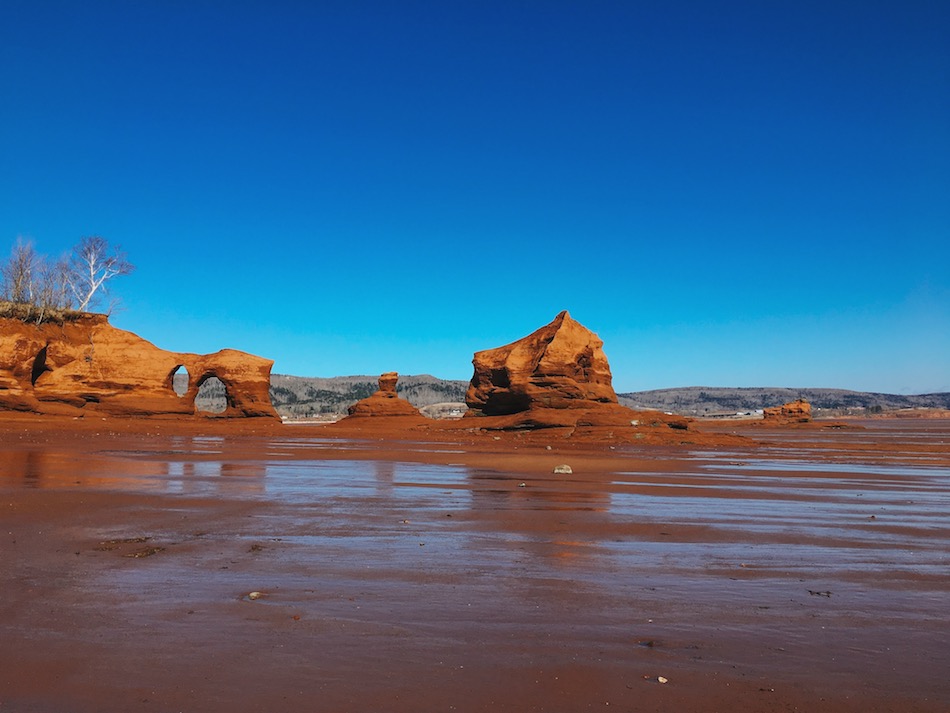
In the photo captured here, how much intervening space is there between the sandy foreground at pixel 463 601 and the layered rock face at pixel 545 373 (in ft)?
93.0

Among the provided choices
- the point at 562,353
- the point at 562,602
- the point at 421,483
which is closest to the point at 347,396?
the point at 562,353

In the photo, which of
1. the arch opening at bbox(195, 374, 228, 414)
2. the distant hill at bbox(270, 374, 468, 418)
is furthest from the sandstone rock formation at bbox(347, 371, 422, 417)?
the arch opening at bbox(195, 374, 228, 414)

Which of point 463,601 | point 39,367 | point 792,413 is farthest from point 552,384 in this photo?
point 792,413

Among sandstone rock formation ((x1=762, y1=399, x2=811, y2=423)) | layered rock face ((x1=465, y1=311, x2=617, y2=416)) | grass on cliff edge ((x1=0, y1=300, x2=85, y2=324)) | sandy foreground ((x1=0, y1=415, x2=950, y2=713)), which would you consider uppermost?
grass on cliff edge ((x1=0, y1=300, x2=85, y2=324))

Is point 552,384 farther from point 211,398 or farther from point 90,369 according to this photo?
point 211,398

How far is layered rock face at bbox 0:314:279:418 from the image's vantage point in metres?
38.1

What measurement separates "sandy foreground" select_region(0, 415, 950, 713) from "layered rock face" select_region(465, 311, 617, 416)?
28352 millimetres

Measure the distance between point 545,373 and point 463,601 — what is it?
3637 cm

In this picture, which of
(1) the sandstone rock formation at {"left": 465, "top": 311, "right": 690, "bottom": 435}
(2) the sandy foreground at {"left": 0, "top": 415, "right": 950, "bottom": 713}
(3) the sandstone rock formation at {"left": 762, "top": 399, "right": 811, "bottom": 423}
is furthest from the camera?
(3) the sandstone rock formation at {"left": 762, "top": 399, "right": 811, "bottom": 423}

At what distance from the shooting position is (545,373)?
135 ft

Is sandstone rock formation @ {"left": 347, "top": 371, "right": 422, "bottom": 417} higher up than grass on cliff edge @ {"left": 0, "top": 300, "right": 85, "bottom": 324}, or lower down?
lower down

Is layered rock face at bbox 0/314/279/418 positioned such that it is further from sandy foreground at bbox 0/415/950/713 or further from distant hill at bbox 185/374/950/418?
distant hill at bbox 185/374/950/418

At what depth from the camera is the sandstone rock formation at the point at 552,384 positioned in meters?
38.6

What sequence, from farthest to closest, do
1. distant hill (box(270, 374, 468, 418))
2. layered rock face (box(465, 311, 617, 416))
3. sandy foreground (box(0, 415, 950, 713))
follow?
distant hill (box(270, 374, 468, 418)) < layered rock face (box(465, 311, 617, 416)) < sandy foreground (box(0, 415, 950, 713))
